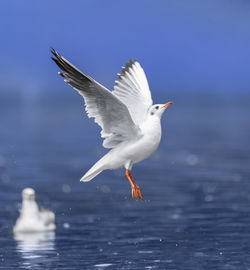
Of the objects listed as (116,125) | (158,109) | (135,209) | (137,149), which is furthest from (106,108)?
(135,209)

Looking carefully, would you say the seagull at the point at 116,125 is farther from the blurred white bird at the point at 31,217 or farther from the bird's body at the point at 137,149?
the blurred white bird at the point at 31,217

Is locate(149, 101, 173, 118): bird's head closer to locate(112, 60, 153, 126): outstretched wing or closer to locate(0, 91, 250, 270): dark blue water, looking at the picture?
locate(112, 60, 153, 126): outstretched wing

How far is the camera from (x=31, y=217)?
34.3 m

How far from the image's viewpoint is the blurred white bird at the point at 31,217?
110ft

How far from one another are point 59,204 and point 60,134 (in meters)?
58.1

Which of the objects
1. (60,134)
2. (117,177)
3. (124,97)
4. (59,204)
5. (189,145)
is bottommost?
(124,97)

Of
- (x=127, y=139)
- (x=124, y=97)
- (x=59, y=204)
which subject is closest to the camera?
(x=127, y=139)

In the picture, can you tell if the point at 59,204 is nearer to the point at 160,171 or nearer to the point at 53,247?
the point at 53,247

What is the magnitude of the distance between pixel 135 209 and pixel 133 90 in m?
27.2

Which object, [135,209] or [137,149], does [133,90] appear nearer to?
[137,149]

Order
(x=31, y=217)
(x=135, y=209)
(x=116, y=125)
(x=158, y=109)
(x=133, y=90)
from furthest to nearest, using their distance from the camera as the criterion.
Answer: (x=135, y=209), (x=31, y=217), (x=133, y=90), (x=116, y=125), (x=158, y=109)

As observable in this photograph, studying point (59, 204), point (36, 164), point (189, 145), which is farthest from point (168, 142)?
point (59, 204)

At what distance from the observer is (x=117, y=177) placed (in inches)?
2388

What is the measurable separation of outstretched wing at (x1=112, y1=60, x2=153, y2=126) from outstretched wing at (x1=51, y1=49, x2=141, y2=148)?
60.5 inches
